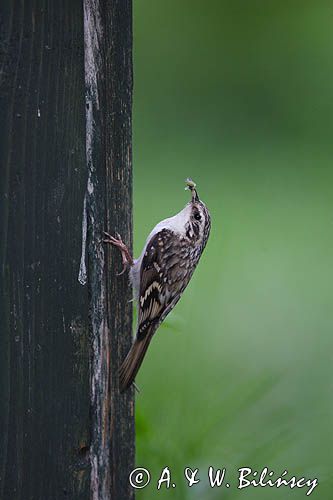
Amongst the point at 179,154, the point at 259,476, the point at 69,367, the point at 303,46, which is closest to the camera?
the point at 69,367

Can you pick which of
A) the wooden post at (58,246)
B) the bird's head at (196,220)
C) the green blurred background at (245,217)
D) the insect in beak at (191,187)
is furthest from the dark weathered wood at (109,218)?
the bird's head at (196,220)

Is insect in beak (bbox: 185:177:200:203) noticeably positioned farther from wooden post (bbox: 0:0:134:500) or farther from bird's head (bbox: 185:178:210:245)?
wooden post (bbox: 0:0:134:500)

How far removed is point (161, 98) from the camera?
6219 mm

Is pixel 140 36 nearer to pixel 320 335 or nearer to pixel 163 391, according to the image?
pixel 320 335

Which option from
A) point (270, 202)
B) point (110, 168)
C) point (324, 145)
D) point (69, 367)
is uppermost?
point (324, 145)

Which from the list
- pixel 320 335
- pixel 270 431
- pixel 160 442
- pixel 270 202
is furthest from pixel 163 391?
pixel 270 202

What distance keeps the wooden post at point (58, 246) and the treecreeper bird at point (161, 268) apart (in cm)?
14

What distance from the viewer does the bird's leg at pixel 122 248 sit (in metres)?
3.35

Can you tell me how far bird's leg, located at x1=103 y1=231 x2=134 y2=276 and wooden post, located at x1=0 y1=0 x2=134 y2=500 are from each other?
0.03 meters

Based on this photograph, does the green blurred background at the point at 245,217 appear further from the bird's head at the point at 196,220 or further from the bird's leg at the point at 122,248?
the bird's leg at the point at 122,248

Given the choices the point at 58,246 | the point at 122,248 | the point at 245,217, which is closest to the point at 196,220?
the point at 122,248

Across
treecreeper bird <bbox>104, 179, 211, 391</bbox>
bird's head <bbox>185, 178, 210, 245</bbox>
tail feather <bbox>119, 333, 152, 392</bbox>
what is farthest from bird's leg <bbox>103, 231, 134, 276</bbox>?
bird's head <bbox>185, 178, 210, 245</bbox>

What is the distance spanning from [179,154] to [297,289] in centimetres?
102

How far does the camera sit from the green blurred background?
4.28 m
